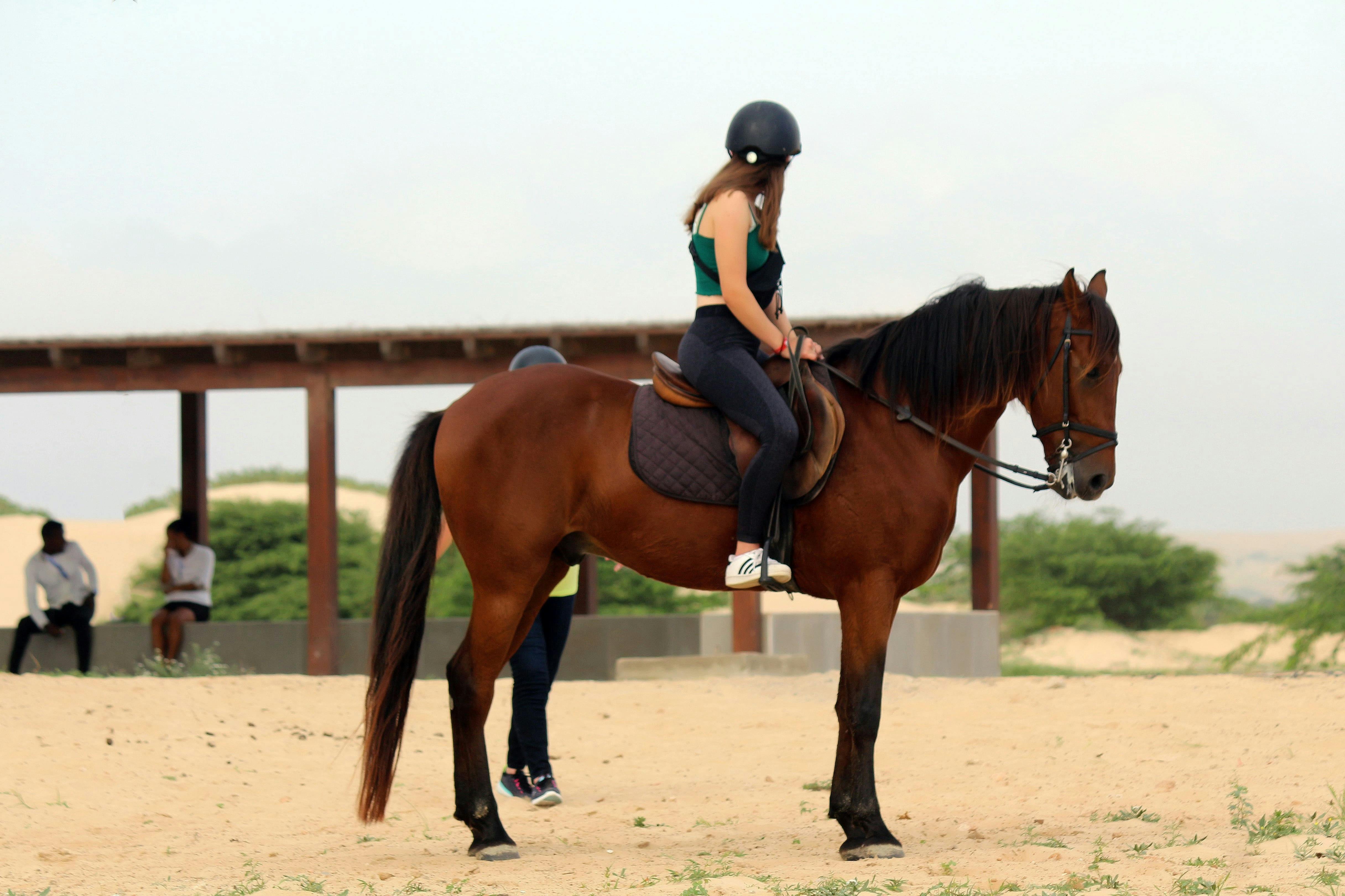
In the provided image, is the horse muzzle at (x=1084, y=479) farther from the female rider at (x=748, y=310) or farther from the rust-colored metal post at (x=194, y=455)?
the rust-colored metal post at (x=194, y=455)

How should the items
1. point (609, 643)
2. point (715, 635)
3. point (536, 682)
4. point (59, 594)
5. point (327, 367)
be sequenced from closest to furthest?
1. point (536, 682)
2. point (59, 594)
3. point (327, 367)
4. point (609, 643)
5. point (715, 635)

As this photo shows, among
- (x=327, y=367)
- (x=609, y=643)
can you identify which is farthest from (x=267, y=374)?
(x=609, y=643)

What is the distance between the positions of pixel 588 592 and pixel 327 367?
3.81m

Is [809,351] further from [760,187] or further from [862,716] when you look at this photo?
[862,716]

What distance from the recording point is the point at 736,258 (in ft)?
14.5

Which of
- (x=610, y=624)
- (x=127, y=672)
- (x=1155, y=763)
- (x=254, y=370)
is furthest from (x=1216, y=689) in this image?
(x=127, y=672)

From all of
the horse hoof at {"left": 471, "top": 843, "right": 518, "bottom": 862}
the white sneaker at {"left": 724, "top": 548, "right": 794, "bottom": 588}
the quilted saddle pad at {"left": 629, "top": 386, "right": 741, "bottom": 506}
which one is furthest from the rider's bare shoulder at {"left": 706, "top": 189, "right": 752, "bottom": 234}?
the horse hoof at {"left": 471, "top": 843, "right": 518, "bottom": 862}

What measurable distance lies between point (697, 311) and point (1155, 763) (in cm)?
400

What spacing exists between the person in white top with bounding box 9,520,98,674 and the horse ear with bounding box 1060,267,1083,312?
9749mm

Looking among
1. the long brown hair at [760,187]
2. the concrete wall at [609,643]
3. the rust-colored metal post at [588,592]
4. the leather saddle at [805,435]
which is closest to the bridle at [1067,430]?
the leather saddle at [805,435]

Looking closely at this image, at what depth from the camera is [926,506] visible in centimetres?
446

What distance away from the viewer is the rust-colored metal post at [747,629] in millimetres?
11391

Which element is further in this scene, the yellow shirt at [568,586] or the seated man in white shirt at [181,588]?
the seated man in white shirt at [181,588]

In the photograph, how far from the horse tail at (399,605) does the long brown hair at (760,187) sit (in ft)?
4.80
